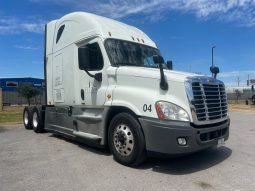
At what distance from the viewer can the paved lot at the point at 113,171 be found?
5.19 meters

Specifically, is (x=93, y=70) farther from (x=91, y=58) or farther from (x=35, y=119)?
(x=35, y=119)

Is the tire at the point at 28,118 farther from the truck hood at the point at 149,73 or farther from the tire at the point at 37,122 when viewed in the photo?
the truck hood at the point at 149,73

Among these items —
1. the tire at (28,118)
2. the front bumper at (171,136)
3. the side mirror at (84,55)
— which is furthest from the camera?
the tire at (28,118)

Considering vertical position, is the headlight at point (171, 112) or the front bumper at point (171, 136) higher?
the headlight at point (171, 112)

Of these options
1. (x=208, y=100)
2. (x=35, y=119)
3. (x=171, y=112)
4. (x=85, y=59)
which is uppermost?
(x=85, y=59)

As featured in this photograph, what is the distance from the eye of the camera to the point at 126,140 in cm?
636

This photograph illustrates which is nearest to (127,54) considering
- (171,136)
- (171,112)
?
(171,112)

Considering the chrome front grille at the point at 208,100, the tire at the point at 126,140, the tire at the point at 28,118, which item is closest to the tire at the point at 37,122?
the tire at the point at 28,118

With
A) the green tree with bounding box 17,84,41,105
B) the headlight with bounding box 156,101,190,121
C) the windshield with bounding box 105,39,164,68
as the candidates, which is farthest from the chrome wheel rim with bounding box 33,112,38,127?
the green tree with bounding box 17,84,41,105

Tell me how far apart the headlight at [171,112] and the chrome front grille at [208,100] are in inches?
9.6

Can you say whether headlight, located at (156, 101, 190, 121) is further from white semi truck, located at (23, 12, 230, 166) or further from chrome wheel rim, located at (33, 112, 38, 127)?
chrome wheel rim, located at (33, 112, 38, 127)

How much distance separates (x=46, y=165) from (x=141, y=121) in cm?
212

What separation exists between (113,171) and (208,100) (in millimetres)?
2233

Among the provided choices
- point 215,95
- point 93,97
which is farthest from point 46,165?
point 215,95
